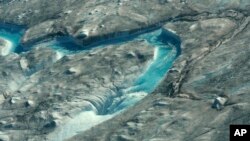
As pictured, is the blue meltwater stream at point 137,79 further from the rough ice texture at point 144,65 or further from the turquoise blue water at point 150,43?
the rough ice texture at point 144,65

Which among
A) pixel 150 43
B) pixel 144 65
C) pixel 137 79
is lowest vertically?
pixel 137 79

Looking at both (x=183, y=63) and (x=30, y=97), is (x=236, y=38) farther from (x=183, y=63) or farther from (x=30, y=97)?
(x=30, y=97)

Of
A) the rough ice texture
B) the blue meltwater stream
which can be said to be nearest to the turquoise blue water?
the blue meltwater stream

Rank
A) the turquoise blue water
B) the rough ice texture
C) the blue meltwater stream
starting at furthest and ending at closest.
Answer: the turquoise blue water, the blue meltwater stream, the rough ice texture

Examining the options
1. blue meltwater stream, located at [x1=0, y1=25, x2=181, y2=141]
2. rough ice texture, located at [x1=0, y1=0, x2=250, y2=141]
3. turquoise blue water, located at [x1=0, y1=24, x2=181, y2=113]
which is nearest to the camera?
rough ice texture, located at [x1=0, y1=0, x2=250, y2=141]

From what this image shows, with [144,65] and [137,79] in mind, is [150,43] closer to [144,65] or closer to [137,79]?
[144,65]

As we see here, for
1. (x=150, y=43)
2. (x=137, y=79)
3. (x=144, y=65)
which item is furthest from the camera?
(x=150, y=43)

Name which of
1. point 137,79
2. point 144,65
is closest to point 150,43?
point 144,65

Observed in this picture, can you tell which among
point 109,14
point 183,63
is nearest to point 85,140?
point 183,63

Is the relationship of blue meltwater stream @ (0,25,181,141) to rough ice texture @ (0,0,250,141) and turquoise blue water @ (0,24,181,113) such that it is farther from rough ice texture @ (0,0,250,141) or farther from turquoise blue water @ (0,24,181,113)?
rough ice texture @ (0,0,250,141)
